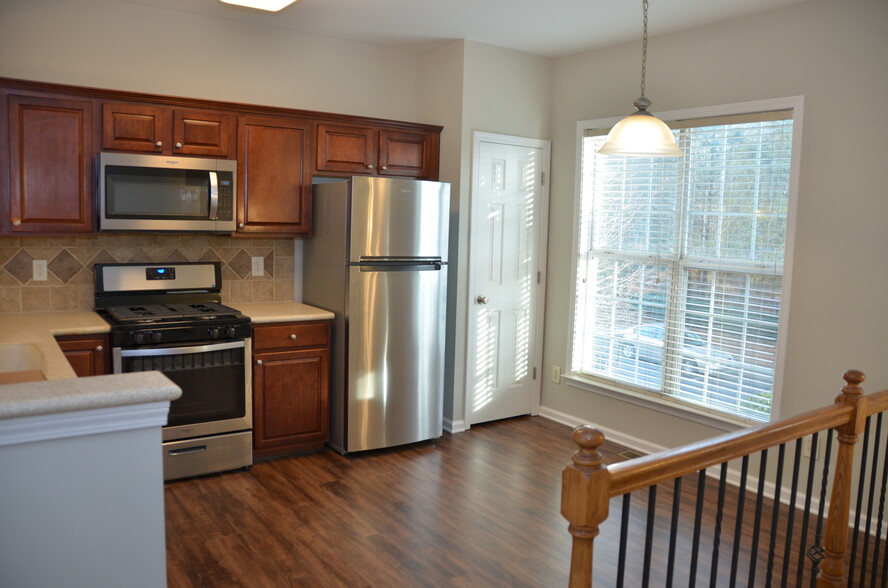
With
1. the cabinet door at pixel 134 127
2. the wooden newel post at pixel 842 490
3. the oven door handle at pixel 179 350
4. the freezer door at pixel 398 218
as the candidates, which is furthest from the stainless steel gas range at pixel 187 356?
the wooden newel post at pixel 842 490

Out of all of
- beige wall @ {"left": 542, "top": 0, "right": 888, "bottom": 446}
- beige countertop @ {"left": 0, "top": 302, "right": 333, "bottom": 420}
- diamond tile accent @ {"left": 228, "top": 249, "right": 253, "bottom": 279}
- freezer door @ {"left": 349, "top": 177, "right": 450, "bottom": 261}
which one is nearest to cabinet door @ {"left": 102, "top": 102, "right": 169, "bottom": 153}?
diamond tile accent @ {"left": 228, "top": 249, "right": 253, "bottom": 279}

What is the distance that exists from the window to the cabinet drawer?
1.81m

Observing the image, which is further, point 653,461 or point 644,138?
point 644,138

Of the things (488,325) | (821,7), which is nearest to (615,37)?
(821,7)

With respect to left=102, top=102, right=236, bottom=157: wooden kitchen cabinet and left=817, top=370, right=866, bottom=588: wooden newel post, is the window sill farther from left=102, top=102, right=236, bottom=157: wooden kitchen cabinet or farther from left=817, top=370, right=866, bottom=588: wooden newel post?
left=102, top=102, right=236, bottom=157: wooden kitchen cabinet

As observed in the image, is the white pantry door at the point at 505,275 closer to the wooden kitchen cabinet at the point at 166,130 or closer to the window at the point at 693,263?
the window at the point at 693,263

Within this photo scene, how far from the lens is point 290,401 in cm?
406

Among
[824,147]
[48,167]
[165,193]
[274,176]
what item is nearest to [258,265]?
[274,176]

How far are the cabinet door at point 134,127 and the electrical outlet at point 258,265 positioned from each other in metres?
0.94

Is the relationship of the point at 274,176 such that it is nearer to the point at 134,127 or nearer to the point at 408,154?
the point at 134,127

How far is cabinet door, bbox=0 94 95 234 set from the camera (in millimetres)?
3420

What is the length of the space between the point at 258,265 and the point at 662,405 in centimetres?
272

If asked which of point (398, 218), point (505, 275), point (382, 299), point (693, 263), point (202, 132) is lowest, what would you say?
point (382, 299)

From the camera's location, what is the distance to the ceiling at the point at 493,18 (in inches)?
145
